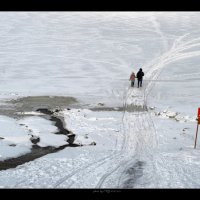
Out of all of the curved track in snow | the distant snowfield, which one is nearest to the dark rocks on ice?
the distant snowfield

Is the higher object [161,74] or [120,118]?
[161,74]

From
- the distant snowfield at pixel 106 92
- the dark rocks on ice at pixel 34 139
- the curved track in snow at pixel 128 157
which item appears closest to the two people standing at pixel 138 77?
the distant snowfield at pixel 106 92

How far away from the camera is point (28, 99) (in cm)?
2797

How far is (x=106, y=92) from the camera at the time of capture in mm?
30781

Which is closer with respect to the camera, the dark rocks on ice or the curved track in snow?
the curved track in snow

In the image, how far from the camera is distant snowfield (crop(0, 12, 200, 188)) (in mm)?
15461

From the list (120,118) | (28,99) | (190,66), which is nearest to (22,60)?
(28,99)

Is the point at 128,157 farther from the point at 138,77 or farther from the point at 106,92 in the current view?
the point at 138,77

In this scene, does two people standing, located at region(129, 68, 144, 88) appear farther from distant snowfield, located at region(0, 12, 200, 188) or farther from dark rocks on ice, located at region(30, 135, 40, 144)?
dark rocks on ice, located at region(30, 135, 40, 144)

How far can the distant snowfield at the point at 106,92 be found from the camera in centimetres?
1546

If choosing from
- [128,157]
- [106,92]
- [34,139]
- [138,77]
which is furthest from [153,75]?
[128,157]
